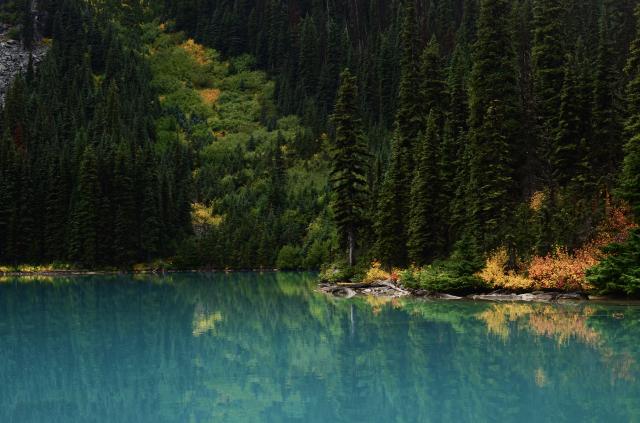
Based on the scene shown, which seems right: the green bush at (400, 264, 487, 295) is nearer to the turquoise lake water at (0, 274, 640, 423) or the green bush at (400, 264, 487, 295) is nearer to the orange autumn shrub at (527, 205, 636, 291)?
the orange autumn shrub at (527, 205, 636, 291)

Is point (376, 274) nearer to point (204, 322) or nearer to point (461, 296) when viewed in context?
point (461, 296)

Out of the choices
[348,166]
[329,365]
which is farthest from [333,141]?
[329,365]

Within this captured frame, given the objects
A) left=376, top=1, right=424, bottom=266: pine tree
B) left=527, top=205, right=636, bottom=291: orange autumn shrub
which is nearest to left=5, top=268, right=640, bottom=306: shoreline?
left=527, top=205, right=636, bottom=291: orange autumn shrub

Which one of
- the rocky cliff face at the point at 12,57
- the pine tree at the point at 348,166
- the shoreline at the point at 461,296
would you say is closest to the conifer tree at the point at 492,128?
the shoreline at the point at 461,296

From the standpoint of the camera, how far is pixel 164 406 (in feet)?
50.7

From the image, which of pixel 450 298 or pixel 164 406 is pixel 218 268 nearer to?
pixel 450 298

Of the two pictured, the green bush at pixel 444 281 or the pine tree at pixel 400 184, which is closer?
the green bush at pixel 444 281

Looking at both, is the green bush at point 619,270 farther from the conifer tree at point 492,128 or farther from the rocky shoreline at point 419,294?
the conifer tree at point 492,128

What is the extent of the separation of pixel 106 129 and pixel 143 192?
85.4ft

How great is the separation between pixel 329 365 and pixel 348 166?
3390cm

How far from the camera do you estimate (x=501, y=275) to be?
38844mm

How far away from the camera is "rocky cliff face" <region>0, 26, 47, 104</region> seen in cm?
13662

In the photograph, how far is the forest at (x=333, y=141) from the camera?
41.4 meters

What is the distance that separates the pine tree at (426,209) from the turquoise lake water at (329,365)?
10359 millimetres
